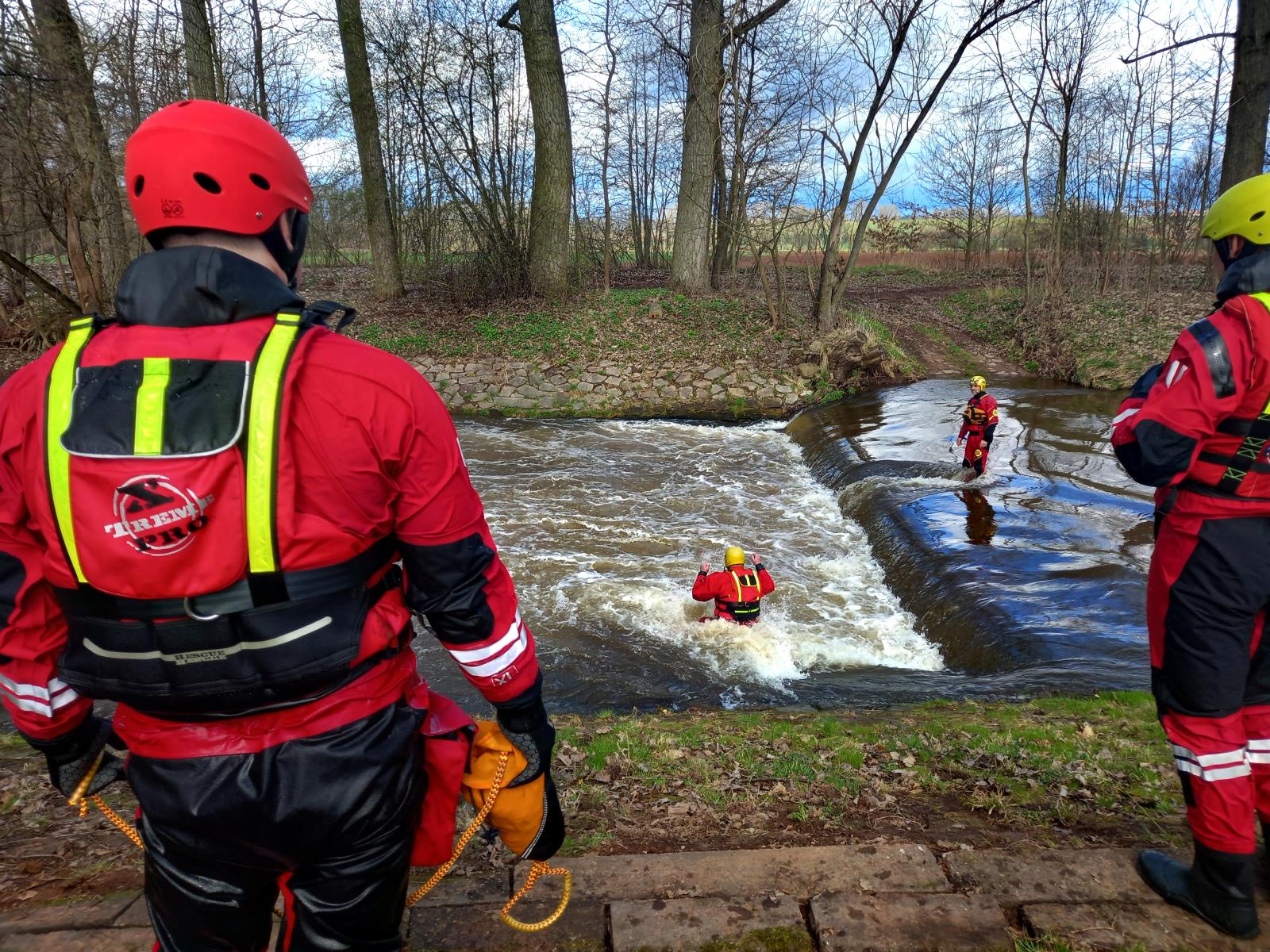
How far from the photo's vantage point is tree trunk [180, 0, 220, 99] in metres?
14.5

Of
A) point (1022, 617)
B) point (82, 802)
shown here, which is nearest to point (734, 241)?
point (1022, 617)

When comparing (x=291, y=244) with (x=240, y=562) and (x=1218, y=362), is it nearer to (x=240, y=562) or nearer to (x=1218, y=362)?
(x=240, y=562)

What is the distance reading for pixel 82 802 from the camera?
6.29ft

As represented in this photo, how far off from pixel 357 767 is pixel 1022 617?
630cm

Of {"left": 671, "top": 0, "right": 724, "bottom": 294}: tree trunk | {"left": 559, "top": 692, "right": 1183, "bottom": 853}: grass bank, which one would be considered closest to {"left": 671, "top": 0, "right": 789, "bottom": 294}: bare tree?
{"left": 671, "top": 0, "right": 724, "bottom": 294}: tree trunk

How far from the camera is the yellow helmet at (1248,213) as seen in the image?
2.51 m

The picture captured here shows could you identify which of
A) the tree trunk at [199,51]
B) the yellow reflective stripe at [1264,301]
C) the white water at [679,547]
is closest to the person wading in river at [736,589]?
the white water at [679,547]

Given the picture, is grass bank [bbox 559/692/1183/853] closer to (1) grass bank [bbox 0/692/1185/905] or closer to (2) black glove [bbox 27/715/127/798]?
(1) grass bank [bbox 0/692/1185/905]

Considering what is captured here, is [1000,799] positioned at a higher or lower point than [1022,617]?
higher

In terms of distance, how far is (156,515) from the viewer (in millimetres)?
1379

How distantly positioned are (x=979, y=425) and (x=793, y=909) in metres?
8.75

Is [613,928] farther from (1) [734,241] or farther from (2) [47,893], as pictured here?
(1) [734,241]

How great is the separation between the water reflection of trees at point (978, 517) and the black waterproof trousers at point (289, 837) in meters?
7.71

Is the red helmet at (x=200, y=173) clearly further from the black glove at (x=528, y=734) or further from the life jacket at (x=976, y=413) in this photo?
the life jacket at (x=976, y=413)
